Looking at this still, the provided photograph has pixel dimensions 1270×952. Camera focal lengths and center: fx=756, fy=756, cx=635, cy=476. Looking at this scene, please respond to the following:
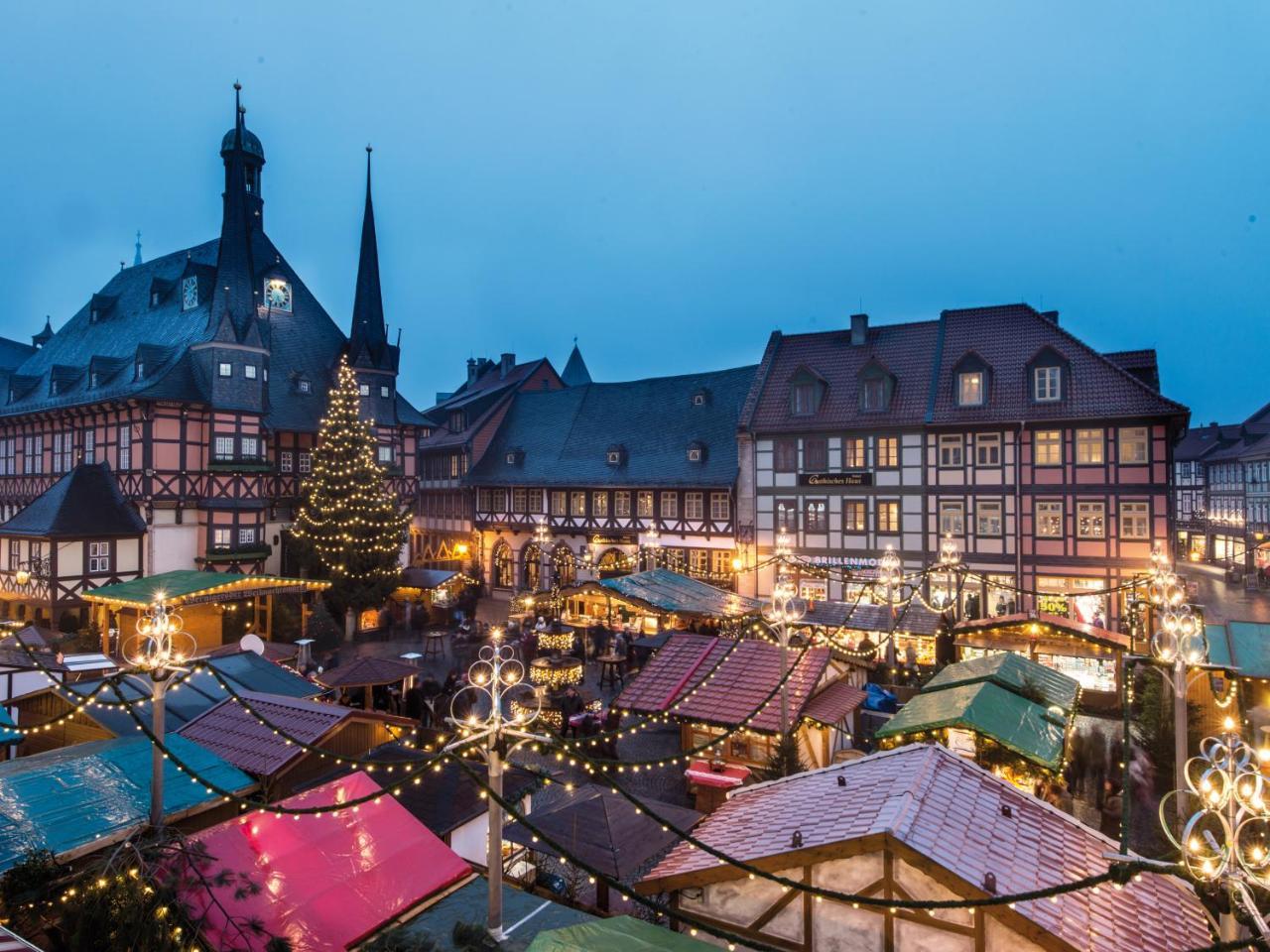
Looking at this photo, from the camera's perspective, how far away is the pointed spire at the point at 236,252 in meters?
32.4

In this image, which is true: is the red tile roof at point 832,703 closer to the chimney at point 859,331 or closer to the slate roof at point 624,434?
the slate roof at point 624,434

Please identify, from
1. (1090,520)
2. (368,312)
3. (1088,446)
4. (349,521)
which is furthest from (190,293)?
(1090,520)

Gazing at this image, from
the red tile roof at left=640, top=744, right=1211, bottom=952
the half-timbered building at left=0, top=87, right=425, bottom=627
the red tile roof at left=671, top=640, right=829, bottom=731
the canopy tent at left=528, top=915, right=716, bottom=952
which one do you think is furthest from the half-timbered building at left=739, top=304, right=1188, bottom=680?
the canopy tent at left=528, top=915, right=716, bottom=952

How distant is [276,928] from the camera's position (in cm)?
682

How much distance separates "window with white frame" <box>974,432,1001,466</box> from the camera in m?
28.2

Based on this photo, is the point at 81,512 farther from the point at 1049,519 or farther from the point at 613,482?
the point at 1049,519

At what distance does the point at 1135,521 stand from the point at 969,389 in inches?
283

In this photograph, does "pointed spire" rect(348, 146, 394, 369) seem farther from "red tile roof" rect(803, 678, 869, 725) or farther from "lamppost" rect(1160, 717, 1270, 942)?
"lamppost" rect(1160, 717, 1270, 942)

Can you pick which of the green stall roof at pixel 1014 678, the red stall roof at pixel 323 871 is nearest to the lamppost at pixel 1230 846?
the red stall roof at pixel 323 871

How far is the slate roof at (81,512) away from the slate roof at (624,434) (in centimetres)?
1608

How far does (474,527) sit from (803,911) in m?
35.6

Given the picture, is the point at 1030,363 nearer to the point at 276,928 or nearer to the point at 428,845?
the point at 428,845

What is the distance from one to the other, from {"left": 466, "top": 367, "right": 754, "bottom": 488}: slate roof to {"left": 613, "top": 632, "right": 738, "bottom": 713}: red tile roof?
17.4 m

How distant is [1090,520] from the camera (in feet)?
87.6
